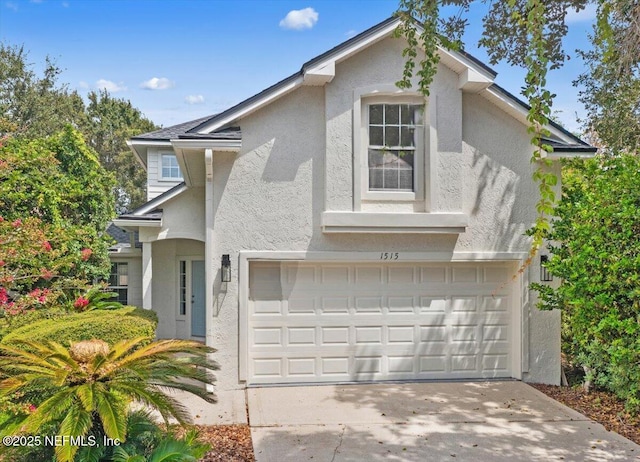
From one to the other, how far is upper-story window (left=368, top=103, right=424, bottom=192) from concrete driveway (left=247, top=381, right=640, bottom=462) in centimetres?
394

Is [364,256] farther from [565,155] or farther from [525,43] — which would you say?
[525,43]

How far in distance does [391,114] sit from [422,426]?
5.66 metres

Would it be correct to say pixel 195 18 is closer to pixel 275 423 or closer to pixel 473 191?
pixel 473 191

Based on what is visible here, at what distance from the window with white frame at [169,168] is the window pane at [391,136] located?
943 cm

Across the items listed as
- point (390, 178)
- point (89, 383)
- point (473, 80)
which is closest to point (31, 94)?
point (390, 178)

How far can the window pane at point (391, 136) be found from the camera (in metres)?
9.63

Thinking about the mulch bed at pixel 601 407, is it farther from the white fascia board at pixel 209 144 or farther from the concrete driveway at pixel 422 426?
the white fascia board at pixel 209 144

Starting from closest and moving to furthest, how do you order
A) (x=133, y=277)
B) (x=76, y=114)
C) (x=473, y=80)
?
(x=473, y=80) < (x=133, y=277) < (x=76, y=114)

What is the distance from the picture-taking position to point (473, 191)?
32.2 ft

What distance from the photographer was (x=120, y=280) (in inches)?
666

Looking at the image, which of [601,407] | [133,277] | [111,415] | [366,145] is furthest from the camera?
[133,277]

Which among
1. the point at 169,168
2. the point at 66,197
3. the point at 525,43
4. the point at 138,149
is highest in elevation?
the point at 525,43

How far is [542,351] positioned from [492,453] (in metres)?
4.16

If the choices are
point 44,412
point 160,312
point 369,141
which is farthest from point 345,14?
point 160,312
